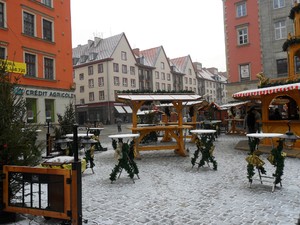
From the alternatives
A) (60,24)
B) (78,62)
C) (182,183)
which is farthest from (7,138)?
(78,62)

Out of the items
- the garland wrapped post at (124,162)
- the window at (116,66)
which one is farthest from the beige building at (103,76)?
the garland wrapped post at (124,162)

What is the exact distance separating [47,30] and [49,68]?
3.46m

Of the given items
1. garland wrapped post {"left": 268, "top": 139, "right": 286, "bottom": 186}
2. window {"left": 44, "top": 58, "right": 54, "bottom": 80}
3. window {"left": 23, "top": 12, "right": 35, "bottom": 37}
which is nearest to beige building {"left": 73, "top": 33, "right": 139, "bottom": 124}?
window {"left": 44, "top": 58, "right": 54, "bottom": 80}

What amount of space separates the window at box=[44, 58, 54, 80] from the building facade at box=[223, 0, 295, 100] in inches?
813

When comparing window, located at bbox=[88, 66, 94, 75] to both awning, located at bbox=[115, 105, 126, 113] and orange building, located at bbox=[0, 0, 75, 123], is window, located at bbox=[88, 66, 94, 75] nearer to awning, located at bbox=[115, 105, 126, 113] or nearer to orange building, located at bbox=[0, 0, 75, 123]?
awning, located at bbox=[115, 105, 126, 113]

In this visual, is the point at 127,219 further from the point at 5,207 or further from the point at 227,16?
the point at 227,16

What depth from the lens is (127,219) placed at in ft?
15.6

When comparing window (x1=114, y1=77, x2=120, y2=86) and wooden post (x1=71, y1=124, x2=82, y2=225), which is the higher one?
window (x1=114, y1=77, x2=120, y2=86)

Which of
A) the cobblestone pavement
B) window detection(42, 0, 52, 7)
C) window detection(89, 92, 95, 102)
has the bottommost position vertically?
the cobblestone pavement

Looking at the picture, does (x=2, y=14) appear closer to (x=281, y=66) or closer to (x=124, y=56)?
(x=281, y=66)

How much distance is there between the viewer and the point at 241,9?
109ft

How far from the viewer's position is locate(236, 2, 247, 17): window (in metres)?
32.9

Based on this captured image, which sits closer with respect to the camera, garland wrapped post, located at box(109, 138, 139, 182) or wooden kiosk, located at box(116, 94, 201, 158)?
garland wrapped post, located at box(109, 138, 139, 182)

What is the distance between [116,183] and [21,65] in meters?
17.8
